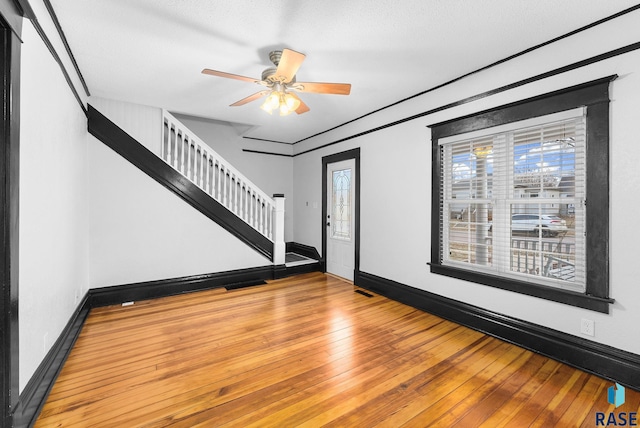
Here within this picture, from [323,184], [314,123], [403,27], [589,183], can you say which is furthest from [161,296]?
[589,183]

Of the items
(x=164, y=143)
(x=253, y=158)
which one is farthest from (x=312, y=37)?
(x=253, y=158)

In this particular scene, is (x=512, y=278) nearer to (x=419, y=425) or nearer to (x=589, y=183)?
(x=589, y=183)

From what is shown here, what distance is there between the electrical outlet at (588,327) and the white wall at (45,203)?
4.04m

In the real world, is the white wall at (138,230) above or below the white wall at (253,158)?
below

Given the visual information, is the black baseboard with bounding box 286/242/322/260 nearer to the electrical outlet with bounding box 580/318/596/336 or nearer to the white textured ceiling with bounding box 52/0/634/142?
the white textured ceiling with bounding box 52/0/634/142

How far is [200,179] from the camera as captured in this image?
14.7 feet

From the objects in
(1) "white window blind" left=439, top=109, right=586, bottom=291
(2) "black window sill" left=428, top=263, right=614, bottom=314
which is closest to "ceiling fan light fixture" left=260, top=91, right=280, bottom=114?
(1) "white window blind" left=439, top=109, right=586, bottom=291

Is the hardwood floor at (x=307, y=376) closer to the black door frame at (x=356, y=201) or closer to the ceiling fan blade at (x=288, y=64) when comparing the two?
the black door frame at (x=356, y=201)

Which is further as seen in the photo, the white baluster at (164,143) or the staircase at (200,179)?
the white baluster at (164,143)

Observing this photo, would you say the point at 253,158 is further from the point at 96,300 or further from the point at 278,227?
the point at 96,300

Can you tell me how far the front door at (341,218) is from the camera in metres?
4.99

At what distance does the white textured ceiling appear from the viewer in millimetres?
2096

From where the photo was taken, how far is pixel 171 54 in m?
2.77

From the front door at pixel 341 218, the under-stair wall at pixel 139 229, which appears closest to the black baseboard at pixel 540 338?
the front door at pixel 341 218
